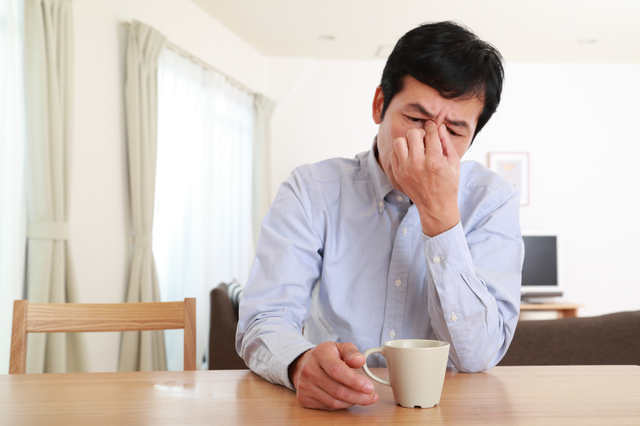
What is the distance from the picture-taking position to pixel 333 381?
0.65 metres

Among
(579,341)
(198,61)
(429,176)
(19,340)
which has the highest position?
(198,61)

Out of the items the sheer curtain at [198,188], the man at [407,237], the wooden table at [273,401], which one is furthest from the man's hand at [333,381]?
the sheer curtain at [198,188]

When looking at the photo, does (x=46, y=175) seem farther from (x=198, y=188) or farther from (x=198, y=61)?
(x=198, y=61)

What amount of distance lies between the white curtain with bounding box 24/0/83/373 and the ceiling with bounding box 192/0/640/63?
1.72 metres

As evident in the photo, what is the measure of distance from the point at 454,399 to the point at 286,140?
4.77 meters

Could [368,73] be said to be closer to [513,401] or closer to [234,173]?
[234,173]

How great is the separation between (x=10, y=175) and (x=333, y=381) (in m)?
2.13

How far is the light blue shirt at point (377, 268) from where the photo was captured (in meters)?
0.88

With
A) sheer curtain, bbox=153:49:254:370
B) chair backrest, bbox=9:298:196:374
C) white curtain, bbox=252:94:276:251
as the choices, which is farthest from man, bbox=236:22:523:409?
white curtain, bbox=252:94:276:251

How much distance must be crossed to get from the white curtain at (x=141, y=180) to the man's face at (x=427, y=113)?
2.34m

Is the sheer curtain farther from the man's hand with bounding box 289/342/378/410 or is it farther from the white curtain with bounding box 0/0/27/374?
the man's hand with bounding box 289/342/378/410

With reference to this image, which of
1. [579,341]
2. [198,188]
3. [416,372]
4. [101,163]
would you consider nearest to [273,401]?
[416,372]

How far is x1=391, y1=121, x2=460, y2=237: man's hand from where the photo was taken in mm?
881

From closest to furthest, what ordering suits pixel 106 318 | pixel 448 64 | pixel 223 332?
pixel 448 64, pixel 106 318, pixel 223 332
